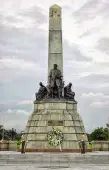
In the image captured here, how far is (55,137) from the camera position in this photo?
23.9m

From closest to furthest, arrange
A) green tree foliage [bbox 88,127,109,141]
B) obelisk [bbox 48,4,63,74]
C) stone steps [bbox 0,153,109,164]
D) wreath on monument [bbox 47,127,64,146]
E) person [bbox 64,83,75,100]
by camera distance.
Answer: stone steps [bbox 0,153,109,164]
wreath on monument [bbox 47,127,64,146]
person [bbox 64,83,75,100]
obelisk [bbox 48,4,63,74]
green tree foliage [bbox 88,127,109,141]

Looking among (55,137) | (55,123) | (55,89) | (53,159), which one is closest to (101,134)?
(55,89)

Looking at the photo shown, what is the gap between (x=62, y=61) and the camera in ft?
88.2

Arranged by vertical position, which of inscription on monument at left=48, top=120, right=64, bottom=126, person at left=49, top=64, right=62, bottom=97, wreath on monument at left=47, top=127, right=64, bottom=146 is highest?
person at left=49, top=64, right=62, bottom=97

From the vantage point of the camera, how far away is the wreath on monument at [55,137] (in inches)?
938

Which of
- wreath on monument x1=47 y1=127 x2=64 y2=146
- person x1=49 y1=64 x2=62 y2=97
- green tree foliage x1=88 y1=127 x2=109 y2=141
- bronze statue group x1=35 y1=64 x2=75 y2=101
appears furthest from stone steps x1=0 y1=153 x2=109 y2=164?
green tree foliage x1=88 y1=127 x2=109 y2=141

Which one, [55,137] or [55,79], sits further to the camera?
[55,79]

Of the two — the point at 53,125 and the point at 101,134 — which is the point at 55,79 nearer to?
the point at 53,125

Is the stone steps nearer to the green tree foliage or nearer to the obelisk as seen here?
the obelisk

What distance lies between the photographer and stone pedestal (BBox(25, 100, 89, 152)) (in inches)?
939

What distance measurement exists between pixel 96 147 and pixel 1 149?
8.12 meters

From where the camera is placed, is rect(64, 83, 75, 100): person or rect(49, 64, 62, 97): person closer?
rect(49, 64, 62, 97): person

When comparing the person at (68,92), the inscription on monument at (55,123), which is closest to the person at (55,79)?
the person at (68,92)

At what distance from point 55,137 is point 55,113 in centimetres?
201
